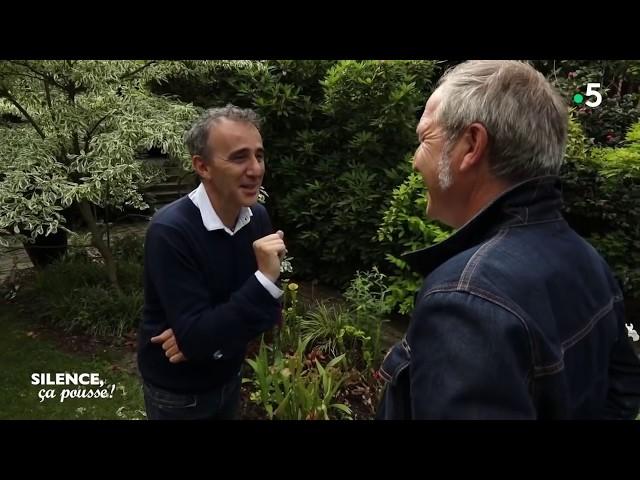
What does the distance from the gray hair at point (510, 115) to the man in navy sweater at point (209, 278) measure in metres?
0.83

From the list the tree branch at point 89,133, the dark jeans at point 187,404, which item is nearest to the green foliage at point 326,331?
the dark jeans at point 187,404

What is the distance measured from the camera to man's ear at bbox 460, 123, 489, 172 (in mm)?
1040

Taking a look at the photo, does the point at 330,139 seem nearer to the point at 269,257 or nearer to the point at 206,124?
the point at 206,124

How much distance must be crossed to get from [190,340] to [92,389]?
7.98 feet

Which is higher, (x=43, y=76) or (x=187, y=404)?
(x=43, y=76)

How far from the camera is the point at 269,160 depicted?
→ 5.14 m

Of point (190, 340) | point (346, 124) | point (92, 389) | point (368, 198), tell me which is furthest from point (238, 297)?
point (346, 124)

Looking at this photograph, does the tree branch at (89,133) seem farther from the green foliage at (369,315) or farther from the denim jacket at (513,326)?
the denim jacket at (513,326)

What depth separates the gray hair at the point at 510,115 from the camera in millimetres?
1035

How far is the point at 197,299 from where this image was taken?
5.50 ft

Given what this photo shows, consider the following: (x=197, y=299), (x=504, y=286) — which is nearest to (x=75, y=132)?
(x=197, y=299)

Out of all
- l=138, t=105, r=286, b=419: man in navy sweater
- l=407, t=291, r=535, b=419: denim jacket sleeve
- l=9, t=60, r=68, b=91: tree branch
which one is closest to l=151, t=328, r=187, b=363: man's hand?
l=138, t=105, r=286, b=419: man in navy sweater

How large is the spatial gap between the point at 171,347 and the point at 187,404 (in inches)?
11.1

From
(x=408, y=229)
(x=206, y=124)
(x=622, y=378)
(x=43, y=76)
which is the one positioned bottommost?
(x=408, y=229)
